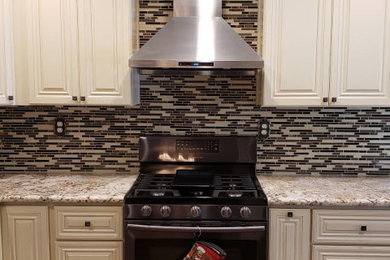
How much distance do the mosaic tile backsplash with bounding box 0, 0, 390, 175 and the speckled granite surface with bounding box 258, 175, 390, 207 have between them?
0.49 feet

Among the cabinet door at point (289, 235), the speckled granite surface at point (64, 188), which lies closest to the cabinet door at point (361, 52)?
the cabinet door at point (289, 235)

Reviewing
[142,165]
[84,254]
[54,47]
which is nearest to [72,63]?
[54,47]

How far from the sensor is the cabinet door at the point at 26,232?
197cm

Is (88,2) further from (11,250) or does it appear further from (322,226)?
(322,226)

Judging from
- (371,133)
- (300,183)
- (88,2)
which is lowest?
(300,183)

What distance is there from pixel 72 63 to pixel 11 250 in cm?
109

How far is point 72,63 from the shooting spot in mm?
2184

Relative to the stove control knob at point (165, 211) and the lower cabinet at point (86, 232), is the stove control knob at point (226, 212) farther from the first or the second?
the lower cabinet at point (86, 232)

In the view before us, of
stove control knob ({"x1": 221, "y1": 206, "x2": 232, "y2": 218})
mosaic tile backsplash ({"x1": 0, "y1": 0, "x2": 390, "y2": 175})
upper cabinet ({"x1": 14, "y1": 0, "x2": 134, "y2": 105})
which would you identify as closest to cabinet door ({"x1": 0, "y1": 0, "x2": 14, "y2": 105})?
upper cabinet ({"x1": 14, "y1": 0, "x2": 134, "y2": 105})

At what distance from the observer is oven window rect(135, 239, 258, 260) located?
1.95 meters

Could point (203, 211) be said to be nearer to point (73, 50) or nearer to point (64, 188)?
point (64, 188)

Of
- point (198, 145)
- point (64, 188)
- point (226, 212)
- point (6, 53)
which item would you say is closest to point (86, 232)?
point (64, 188)

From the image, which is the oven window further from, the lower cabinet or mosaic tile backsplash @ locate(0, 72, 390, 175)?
mosaic tile backsplash @ locate(0, 72, 390, 175)

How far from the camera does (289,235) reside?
1972mm
